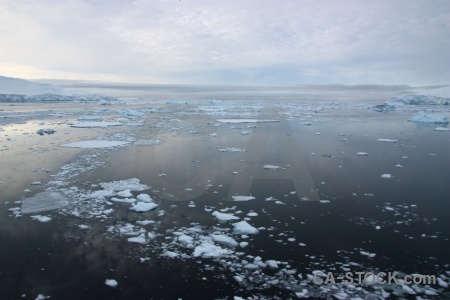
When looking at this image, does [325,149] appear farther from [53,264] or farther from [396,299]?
[53,264]

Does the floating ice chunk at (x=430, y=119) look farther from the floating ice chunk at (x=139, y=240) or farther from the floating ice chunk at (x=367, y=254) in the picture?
the floating ice chunk at (x=139, y=240)

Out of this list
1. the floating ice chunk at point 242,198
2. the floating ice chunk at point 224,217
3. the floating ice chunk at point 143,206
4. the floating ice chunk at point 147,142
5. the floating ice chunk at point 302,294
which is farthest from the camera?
the floating ice chunk at point 147,142

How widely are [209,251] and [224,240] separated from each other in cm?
33

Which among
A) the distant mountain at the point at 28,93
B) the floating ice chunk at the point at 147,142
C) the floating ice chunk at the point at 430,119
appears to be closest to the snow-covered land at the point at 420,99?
the floating ice chunk at the point at 430,119

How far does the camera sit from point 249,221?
5477 millimetres

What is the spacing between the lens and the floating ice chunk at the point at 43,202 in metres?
5.91

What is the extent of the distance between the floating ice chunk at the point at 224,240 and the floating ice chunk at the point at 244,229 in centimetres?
29

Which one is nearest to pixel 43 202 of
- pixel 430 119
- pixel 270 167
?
pixel 270 167

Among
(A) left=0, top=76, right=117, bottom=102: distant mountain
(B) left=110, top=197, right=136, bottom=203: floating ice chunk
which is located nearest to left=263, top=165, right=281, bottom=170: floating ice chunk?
(B) left=110, top=197, right=136, bottom=203: floating ice chunk

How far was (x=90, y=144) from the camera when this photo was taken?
12344 millimetres

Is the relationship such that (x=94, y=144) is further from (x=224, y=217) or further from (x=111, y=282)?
(x=111, y=282)

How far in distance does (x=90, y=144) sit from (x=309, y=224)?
9640 mm

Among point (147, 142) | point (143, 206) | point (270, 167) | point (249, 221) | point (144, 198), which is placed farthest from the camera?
point (147, 142)

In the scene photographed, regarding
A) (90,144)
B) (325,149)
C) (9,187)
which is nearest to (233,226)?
(9,187)
